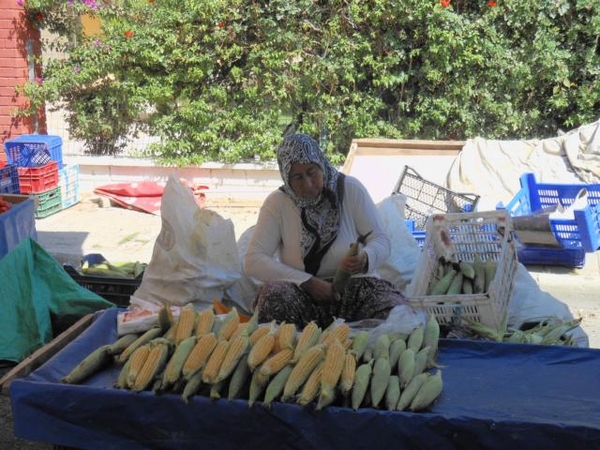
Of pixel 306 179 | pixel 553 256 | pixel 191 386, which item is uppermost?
pixel 306 179

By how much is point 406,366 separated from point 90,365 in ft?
4.60

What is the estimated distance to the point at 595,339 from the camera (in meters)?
5.65

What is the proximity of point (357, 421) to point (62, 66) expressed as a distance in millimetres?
8212

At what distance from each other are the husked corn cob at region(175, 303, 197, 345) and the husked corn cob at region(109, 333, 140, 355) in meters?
0.29

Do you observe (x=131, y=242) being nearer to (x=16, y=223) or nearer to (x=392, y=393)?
(x=16, y=223)

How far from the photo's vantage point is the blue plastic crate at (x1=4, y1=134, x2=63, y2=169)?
8984mm

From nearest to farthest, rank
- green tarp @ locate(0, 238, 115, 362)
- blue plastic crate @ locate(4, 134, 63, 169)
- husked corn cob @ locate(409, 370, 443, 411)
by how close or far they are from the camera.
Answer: husked corn cob @ locate(409, 370, 443, 411), green tarp @ locate(0, 238, 115, 362), blue plastic crate @ locate(4, 134, 63, 169)

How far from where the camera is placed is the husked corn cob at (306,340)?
3.24 metres

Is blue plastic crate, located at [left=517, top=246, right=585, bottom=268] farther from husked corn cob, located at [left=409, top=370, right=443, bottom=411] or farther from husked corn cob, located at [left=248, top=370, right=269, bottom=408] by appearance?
husked corn cob, located at [left=248, top=370, right=269, bottom=408]

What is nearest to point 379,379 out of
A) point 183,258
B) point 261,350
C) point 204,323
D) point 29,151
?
point 261,350

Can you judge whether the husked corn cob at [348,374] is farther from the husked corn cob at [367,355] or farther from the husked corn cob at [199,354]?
the husked corn cob at [199,354]

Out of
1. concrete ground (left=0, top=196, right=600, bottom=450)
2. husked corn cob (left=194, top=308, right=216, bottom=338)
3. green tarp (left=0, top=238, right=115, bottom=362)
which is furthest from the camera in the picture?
concrete ground (left=0, top=196, right=600, bottom=450)

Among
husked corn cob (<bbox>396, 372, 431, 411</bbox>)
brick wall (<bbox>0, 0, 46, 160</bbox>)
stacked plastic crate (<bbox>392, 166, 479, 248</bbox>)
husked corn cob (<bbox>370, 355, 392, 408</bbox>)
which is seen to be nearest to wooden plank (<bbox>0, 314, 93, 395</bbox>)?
husked corn cob (<bbox>370, 355, 392, 408</bbox>)

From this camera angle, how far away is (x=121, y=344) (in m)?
3.61
